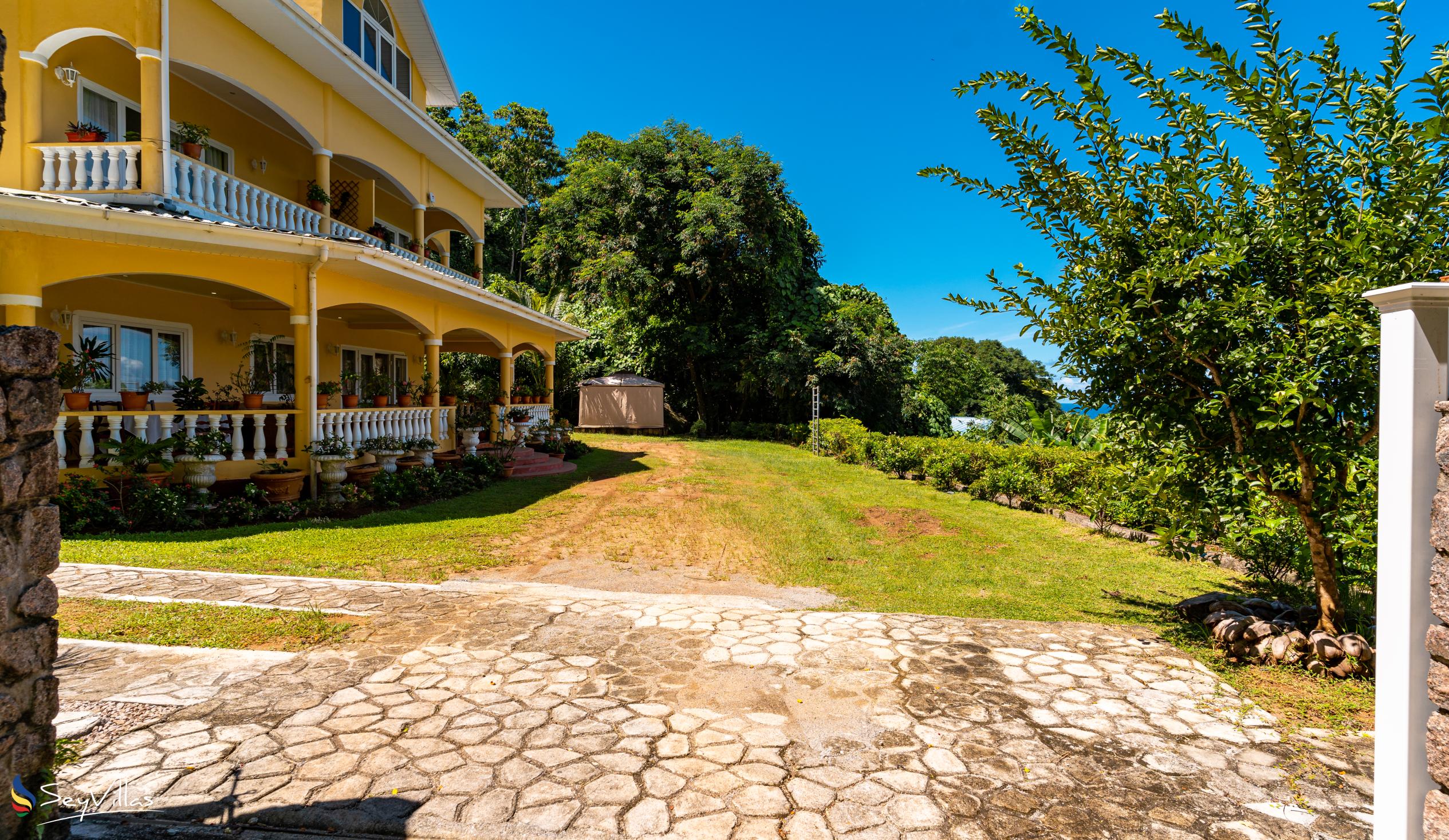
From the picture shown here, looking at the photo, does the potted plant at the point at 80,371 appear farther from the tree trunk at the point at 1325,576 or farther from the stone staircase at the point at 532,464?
the tree trunk at the point at 1325,576

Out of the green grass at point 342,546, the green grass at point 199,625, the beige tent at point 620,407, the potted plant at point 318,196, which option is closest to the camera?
the green grass at point 199,625

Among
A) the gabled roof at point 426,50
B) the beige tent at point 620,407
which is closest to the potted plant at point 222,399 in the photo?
the gabled roof at point 426,50

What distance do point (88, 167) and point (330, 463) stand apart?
197 inches

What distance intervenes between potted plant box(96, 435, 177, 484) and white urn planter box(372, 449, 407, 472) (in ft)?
9.59

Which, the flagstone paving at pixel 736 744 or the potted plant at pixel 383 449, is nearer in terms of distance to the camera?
the flagstone paving at pixel 736 744

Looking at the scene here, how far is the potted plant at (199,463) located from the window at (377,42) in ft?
27.9

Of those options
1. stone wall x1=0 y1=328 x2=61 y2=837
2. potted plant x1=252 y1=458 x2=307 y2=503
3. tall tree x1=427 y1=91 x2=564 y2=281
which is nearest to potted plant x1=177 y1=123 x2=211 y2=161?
potted plant x1=252 y1=458 x2=307 y2=503

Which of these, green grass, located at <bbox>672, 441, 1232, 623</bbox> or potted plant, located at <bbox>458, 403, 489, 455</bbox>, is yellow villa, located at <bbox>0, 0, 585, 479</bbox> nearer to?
potted plant, located at <bbox>458, 403, 489, 455</bbox>

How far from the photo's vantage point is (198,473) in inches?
356

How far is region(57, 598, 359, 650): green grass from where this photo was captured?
4.88 meters

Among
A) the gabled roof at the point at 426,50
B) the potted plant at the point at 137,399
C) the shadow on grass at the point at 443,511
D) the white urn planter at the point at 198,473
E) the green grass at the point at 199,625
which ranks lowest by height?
the green grass at the point at 199,625

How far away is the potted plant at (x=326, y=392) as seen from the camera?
11320 mm

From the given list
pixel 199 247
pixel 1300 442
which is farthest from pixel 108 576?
pixel 1300 442

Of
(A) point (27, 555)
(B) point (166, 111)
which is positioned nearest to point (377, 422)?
(B) point (166, 111)
